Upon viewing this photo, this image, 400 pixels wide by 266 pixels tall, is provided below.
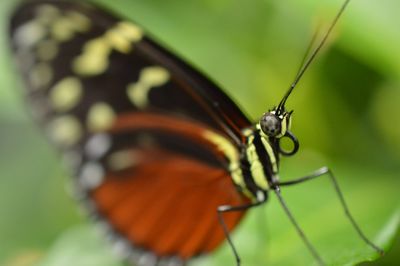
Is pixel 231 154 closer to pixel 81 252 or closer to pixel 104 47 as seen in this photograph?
pixel 104 47

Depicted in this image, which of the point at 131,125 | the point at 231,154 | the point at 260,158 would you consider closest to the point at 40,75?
the point at 131,125

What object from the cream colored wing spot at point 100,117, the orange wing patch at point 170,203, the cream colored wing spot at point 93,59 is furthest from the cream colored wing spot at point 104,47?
the orange wing patch at point 170,203

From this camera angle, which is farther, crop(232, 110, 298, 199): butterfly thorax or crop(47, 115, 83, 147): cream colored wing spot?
crop(47, 115, 83, 147): cream colored wing spot

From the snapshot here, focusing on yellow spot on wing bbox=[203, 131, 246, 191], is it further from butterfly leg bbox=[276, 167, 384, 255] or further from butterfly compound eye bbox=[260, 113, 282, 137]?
butterfly compound eye bbox=[260, 113, 282, 137]

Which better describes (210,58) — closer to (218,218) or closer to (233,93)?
(233,93)

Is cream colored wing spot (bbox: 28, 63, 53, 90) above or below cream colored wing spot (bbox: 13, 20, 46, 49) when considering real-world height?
below

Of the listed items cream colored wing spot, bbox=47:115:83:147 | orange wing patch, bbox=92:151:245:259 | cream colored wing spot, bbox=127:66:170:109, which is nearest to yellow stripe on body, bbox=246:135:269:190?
orange wing patch, bbox=92:151:245:259

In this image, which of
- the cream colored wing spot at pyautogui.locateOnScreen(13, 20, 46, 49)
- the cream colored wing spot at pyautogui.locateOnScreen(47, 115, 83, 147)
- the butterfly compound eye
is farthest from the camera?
the cream colored wing spot at pyautogui.locateOnScreen(47, 115, 83, 147)
